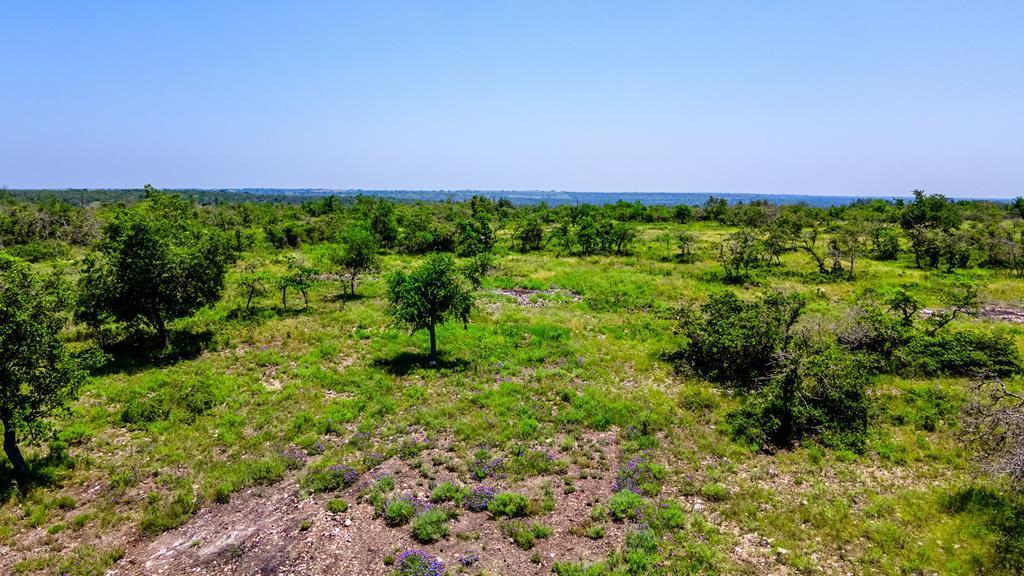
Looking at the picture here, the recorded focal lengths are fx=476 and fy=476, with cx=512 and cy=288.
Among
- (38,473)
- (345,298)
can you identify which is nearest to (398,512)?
(38,473)

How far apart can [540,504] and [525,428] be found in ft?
13.5

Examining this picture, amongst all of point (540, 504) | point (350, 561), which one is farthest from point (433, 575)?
point (540, 504)

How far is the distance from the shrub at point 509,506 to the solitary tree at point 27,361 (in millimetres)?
12371

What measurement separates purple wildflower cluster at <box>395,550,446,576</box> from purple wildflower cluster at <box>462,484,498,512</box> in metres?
2.07

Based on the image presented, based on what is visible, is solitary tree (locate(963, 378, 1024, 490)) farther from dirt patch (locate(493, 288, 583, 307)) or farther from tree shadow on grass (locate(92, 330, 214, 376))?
tree shadow on grass (locate(92, 330, 214, 376))

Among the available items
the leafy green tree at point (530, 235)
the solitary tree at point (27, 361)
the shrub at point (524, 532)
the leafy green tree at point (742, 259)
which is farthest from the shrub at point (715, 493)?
the leafy green tree at point (530, 235)

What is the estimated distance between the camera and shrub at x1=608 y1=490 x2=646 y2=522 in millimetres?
12664

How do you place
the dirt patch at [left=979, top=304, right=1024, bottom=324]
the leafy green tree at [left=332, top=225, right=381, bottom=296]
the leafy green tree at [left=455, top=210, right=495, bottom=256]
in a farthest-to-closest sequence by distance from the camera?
1. the leafy green tree at [left=455, top=210, right=495, bottom=256]
2. the leafy green tree at [left=332, top=225, right=381, bottom=296]
3. the dirt patch at [left=979, top=304, right=1024, bottom=324]

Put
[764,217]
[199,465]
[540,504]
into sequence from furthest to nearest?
1. [764,217]
2. [199,465]
3. [540,504]

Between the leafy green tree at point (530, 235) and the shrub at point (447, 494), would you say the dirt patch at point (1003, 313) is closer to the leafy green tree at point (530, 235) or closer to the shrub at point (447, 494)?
the shrub at point (447, 494)

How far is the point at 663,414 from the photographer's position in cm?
1847

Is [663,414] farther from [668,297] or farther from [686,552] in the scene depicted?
[668,297]

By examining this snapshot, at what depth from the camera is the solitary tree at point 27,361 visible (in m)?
12.5

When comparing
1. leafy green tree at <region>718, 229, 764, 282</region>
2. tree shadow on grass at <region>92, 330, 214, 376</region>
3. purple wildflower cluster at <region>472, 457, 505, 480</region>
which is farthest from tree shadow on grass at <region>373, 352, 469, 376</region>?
leafy green tree at <region>718, 229, 764, 282</region>
